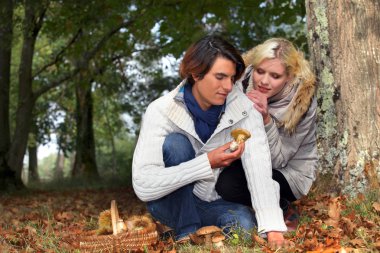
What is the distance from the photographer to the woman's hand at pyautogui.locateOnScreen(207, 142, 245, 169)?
399 cm

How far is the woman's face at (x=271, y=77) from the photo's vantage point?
461 centimetres

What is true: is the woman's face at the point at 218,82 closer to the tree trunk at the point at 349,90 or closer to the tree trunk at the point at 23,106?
the tree trunk at the point at 349,90

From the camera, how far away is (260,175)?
4.27m

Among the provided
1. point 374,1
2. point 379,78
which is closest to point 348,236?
point 379,78

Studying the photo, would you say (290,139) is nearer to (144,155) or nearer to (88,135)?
(144,155)

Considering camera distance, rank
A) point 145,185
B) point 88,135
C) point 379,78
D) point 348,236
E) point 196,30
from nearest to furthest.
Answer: point 348,236
point 145,185
point 379,78
point 196,30
point 88,135

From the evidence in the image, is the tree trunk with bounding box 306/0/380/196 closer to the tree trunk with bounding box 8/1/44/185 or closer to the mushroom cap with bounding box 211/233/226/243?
the mushroom cap with bounding box 211/233/226/243

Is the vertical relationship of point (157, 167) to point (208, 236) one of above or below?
above

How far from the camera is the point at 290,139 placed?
475 cm

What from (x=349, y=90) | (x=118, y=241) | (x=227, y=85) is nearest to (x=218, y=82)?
(x=227, y=85)

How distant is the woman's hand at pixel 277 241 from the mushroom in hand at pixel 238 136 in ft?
2.12

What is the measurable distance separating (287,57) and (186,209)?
1.43 meters

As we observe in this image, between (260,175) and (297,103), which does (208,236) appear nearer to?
(260,175)

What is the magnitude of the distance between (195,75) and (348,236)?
1.57 meters
